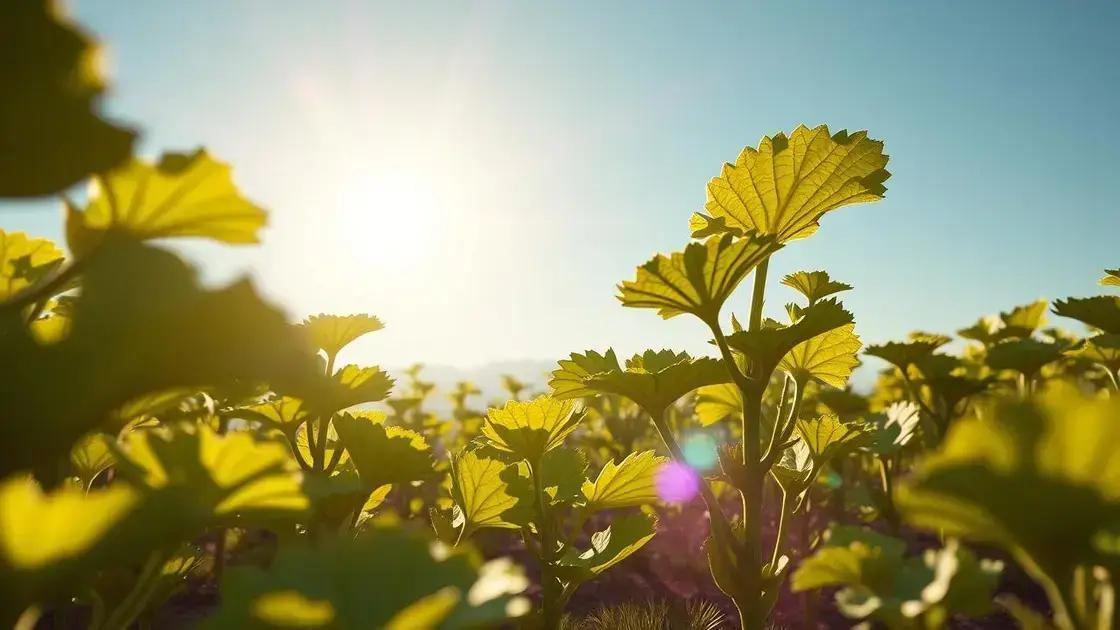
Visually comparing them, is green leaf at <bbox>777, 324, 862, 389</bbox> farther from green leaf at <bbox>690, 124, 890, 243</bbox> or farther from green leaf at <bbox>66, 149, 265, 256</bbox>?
green leaf at <bbox>66, 149, 265, 256</bbox>

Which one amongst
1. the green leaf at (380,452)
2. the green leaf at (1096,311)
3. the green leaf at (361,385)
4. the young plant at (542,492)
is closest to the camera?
the green leaf at (380,452)

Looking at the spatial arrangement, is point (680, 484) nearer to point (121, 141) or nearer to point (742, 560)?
point (742, 560)

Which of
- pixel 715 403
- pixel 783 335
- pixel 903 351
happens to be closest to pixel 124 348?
pixel 783 335

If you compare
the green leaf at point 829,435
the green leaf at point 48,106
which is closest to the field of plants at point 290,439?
the green leaf at point 48,106

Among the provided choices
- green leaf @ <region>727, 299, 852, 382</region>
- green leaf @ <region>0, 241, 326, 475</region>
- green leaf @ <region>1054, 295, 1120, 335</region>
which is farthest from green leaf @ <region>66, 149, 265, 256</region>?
green leaf @ <region>1054, 295, 1120, 335</region>

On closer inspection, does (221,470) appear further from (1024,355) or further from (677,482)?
(1024,355)

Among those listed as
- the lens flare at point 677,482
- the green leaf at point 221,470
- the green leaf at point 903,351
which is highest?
the green leaf at point 903,351

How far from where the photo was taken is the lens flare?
4.76 ft

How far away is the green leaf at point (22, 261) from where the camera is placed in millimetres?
1030

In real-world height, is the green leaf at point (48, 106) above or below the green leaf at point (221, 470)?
above

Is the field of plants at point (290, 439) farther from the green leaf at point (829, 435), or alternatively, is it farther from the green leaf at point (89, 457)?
the green leaf at point (829, 435)

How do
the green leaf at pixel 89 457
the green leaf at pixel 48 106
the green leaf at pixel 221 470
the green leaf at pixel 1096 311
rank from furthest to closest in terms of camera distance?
the green leaf at pixel 1096 311 → the green leaf at pixel 89 457 → the green leaf at pixel 221 470 → the green leaf at pixel 48 106

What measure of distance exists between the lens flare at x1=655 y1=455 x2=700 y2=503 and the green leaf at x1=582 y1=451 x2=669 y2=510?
2 cm

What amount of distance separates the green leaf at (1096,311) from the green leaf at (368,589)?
2.06 metres
